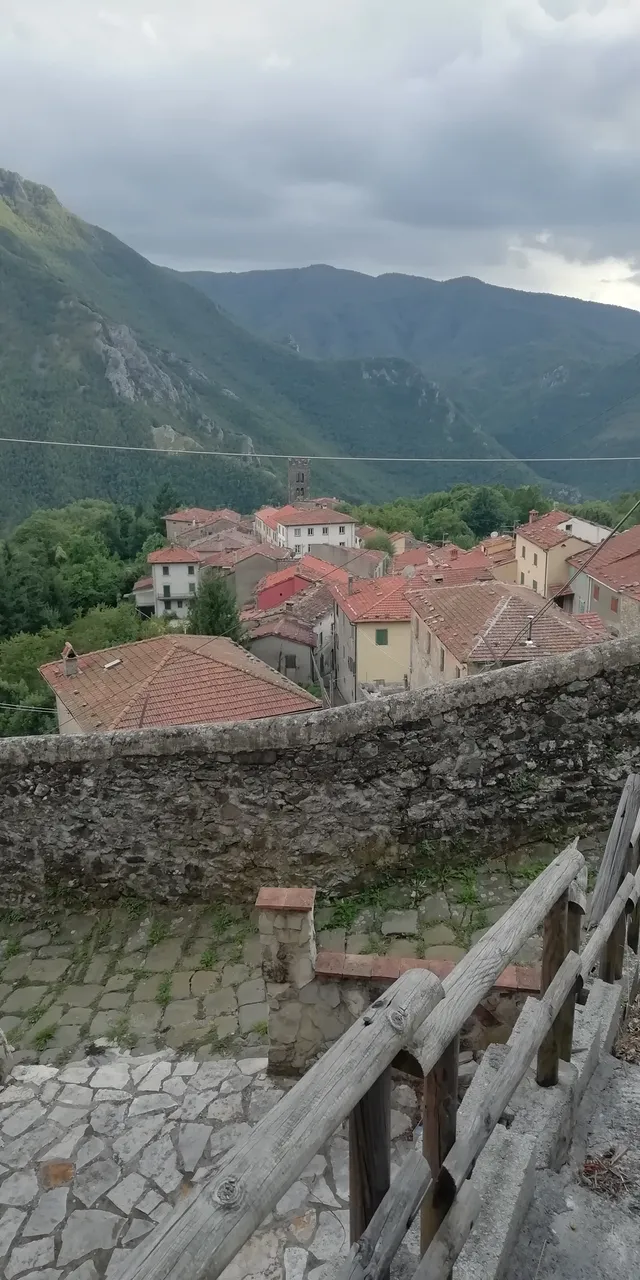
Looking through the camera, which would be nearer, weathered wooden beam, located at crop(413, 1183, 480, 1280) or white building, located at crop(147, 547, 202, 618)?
weathered wooden beam, located at crop(413, 1183, 480, 1280)

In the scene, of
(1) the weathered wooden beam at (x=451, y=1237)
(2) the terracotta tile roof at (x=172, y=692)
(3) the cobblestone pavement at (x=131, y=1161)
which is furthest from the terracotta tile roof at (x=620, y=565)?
(1) the weathered wooden beam at (x=451, y=1237)

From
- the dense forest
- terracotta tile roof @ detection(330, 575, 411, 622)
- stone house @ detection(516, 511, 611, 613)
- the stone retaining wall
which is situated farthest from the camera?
the dense forest

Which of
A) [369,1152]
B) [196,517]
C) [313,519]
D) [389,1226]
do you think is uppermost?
[369,1152]

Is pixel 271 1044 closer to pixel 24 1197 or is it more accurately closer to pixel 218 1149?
pixel 218 1149

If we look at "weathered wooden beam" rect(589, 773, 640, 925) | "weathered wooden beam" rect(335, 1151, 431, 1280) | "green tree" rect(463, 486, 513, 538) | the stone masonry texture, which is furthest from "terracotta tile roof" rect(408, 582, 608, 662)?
"green tree" rect(463, 486, 513, 538)

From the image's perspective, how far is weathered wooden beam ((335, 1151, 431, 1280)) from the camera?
4.61 feet

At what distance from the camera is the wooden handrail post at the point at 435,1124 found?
1.62 meters

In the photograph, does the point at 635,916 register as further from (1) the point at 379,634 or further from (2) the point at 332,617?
(2) the point at 332,617

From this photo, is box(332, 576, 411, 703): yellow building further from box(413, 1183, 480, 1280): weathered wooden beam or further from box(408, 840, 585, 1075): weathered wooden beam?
box(413, 1183, 480, 1280): weathered wooden beam

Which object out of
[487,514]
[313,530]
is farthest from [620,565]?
[487,514]

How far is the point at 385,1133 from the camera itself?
1479mm

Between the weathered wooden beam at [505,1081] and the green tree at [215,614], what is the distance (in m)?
32.5

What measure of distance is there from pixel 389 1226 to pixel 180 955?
11.7 ft

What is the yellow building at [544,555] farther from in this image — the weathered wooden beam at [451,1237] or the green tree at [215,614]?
the weathered wooden beam at [451,1237]
